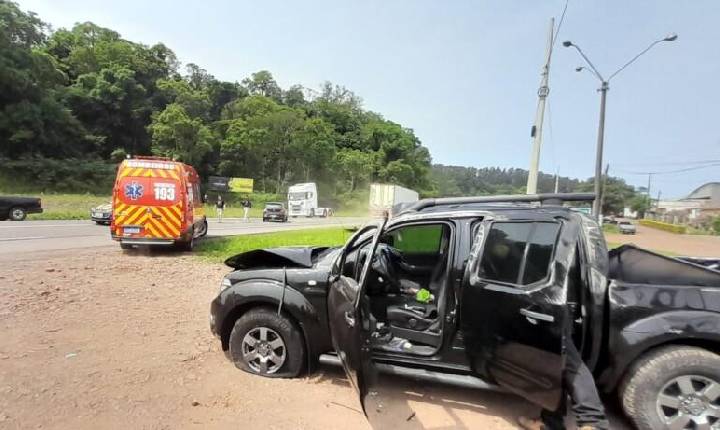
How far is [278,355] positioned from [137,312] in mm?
2989

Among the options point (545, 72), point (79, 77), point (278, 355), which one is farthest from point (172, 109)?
point (278, 355)

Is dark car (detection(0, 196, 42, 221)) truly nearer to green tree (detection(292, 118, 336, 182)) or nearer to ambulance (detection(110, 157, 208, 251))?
ambulance (detection(110, 157, 208, 251))

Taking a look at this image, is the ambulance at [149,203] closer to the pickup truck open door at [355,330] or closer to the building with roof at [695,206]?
the pickup truck open door at [355,330]

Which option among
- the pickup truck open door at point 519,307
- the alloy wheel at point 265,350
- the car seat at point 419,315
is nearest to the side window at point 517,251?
the pickup truck open door at point 519,307

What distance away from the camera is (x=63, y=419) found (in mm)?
3080

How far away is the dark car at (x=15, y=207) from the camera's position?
18.1m

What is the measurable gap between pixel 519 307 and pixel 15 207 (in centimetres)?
2261

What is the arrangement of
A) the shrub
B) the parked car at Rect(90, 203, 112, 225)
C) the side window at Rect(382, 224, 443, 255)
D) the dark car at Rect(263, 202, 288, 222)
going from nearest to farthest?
the side window at Rect(382, 224, 443, 255)
the parked car at Rect(90, 203, 112, 225)
the dark car at Rect(263, 202, 288, 222)
the shrub

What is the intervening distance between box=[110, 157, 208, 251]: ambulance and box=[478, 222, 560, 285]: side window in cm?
953

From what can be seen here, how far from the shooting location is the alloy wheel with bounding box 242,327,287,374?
395 centimetres

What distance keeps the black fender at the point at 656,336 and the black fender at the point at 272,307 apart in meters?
2.28

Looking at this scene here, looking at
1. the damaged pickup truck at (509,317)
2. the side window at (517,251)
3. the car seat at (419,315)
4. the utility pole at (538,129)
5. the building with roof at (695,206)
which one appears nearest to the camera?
the damaged pickup truck at (509,317)

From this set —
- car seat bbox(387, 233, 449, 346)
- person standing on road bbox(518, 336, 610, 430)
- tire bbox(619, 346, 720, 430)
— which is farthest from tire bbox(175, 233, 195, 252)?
tire bbox(619, 346, 720, 430)

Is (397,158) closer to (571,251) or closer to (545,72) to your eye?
(545,72)
